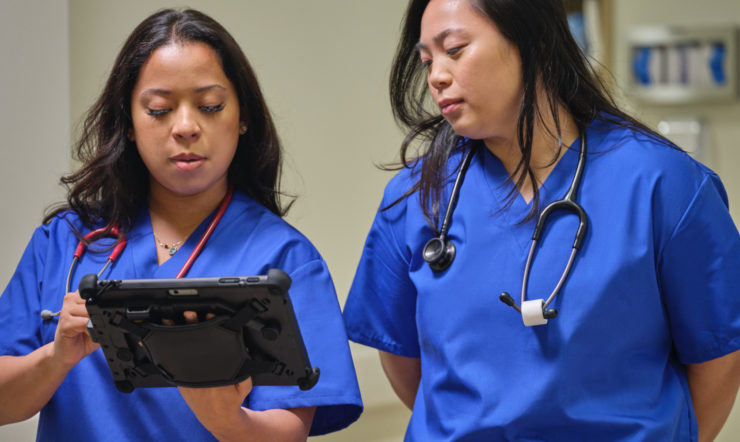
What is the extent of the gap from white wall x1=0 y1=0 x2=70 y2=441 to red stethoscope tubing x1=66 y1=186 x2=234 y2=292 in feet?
0.95

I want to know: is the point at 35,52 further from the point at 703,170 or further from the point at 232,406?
the point at 703,170

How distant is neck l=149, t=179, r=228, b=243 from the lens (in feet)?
4.17

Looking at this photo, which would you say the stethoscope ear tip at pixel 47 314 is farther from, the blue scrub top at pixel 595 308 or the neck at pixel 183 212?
the blue scrub top at pixel 595 308

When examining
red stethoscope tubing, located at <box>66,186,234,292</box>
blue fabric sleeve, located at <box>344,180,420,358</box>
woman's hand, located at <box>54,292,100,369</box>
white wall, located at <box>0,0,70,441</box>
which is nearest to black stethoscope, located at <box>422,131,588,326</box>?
blue fabric sleeve, located at <box>344,180,420,358</box>

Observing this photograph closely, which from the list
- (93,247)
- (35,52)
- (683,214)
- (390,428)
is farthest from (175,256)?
(390,428)

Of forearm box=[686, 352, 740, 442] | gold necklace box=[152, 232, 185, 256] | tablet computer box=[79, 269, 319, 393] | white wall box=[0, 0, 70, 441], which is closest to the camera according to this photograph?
tablet computer box=[79, 269, 319, 393]

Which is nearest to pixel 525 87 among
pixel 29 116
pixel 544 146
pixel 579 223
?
pixel 544 146

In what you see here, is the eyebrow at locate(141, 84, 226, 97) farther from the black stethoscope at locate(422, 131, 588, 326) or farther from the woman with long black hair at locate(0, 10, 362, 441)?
the black stethoscope at locate(422, 131, 588, 326)

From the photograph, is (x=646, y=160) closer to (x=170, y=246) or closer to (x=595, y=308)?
(x=595, y=308)

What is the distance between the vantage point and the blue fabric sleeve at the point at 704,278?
3.51 ft

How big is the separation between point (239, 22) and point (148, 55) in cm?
67

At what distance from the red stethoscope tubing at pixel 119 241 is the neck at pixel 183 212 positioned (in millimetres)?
18

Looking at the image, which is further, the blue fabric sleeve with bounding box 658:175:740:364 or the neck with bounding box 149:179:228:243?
the neck with bounding box 149:179:228:243

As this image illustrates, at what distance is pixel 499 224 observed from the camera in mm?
1156
